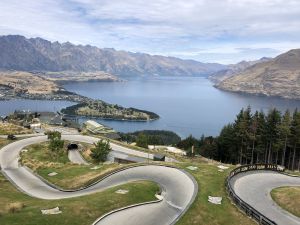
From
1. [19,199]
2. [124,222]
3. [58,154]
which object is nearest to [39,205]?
[19,199]

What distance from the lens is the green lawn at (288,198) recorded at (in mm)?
37500

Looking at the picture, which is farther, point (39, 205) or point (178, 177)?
point (178, 177)

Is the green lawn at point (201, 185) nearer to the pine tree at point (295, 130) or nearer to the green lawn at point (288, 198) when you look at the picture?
the green lawn at point (288, 198)

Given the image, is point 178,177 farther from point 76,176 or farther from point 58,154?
point 58,154

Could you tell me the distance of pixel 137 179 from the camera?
162ft

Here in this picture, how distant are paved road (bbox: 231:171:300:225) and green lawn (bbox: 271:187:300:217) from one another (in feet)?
1.82

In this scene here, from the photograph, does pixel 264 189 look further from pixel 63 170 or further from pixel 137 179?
pixel 63 170

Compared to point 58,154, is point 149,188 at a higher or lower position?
higher

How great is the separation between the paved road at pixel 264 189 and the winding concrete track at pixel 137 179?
5537 millimetres

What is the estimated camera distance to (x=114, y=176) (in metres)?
51.6

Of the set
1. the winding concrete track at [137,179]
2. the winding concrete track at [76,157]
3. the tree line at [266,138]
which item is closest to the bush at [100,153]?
the winding concrete track at [76,157]

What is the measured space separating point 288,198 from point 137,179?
60.4 ft

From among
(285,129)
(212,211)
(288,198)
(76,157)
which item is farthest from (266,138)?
(212,211)

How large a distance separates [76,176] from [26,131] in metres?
55.3
